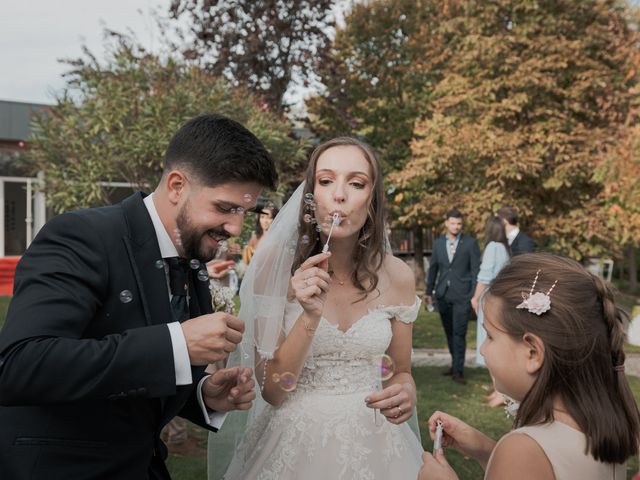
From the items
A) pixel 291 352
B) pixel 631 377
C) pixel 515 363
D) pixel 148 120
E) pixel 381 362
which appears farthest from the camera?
pixel 631 377

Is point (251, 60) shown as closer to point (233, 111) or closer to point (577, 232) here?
point (233, 111)

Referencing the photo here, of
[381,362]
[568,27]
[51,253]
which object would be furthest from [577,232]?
[51,253]

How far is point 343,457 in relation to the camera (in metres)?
2.75

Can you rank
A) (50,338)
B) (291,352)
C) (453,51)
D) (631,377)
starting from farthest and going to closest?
(453,51), (631,377), (291,352), (50,338)

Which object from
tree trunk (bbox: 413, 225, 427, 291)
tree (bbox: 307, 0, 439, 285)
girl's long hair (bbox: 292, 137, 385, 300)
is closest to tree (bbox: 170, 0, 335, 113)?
tree (bbox: 307, 0, 439, 285)

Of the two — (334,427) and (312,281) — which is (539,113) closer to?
(334,427)

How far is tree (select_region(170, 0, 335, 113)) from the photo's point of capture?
16797 millimetres

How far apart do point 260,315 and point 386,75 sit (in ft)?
59.2

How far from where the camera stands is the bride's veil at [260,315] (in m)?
2.77

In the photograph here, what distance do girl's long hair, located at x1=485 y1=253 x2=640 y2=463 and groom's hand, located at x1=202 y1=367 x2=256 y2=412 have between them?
3.33 ft

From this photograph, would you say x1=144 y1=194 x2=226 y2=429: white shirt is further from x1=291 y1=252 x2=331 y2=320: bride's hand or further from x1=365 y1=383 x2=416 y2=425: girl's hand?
x1=365 y1=383 x2=416 y2=425: girl's hand

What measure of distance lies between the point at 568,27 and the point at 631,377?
964 cm

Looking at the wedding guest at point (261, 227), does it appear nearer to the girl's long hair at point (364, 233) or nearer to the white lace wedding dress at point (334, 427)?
the girl's long hair at point (364, 233)

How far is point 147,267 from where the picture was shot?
2.03 meters
